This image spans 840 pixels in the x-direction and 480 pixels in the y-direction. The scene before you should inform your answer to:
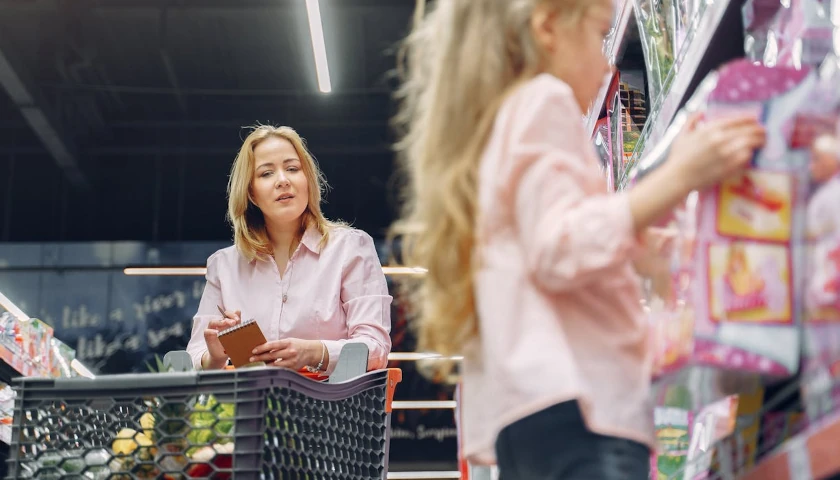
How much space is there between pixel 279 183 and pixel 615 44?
89cm

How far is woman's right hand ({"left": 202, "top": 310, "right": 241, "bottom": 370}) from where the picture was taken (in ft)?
6.66

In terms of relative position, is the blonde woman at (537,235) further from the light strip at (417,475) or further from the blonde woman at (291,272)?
the light strip at (417,475)

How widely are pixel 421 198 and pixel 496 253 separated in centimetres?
18

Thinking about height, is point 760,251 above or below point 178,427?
above

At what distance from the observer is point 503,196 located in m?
1.13

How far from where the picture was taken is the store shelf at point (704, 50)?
1.45m

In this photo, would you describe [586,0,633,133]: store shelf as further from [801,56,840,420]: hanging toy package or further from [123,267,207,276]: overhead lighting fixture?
[123,267,207,276]: overhead lighting fixture

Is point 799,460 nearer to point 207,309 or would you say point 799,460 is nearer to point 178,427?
point 178,427

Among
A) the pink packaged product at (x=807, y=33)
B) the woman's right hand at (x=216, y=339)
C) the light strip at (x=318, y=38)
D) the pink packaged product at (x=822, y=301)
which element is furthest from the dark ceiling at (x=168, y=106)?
the pink packaged product at (x=822, y=301)

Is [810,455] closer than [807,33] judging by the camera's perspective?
Yes

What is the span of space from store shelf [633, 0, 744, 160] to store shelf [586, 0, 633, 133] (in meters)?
0.52

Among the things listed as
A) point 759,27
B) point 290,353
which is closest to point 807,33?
point 759,27

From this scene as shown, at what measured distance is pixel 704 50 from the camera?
1513 mm

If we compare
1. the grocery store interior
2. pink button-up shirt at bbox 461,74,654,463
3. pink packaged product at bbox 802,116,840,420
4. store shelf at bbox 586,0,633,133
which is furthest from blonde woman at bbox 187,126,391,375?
pink packaged product at bbox 802,116,840,420
